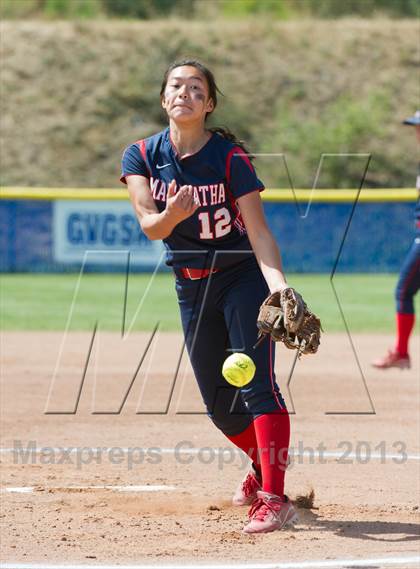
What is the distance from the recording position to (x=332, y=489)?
5109mm

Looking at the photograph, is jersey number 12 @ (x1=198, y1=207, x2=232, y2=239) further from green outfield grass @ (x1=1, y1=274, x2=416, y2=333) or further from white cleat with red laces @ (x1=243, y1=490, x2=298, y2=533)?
green outfield grass @ (x1=1, y1=274, x2=416, y2=333)

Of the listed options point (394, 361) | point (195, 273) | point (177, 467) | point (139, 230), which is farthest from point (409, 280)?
point (139, 230)

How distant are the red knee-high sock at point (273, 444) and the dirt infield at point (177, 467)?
24 cm

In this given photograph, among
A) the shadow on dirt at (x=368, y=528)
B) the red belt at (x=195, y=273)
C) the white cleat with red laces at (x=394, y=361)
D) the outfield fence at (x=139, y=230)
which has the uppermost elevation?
the outfield fence at (x=139, y=230)

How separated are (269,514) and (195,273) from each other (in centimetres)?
102

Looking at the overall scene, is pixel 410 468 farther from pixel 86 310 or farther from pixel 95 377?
pixel 86 310

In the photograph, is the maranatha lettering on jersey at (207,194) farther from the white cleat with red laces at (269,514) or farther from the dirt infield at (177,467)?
the dirt infield at (177,467)

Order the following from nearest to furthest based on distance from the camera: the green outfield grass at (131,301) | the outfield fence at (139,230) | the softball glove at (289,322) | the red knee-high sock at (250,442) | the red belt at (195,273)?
the softball glove at (289,322), the red belt at (195,273), the red knee-high sock at (250,442), the green outfield grass at (131,301), the outfield fence at (139,230)

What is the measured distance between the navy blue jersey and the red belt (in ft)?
0.08

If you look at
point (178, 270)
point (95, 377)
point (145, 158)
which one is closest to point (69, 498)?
point (178, 270)

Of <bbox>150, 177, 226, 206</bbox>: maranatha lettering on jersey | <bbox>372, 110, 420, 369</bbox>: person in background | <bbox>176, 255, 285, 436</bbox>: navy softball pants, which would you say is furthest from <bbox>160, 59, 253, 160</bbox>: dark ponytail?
<bbox>372, 110, 420, 369</bbox>: person in background

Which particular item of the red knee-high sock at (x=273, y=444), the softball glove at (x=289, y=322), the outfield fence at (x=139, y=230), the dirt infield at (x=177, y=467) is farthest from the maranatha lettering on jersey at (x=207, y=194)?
the outfield fence at (x=139, y=230)

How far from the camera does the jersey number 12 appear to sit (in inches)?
169

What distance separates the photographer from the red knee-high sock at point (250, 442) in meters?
4.72
